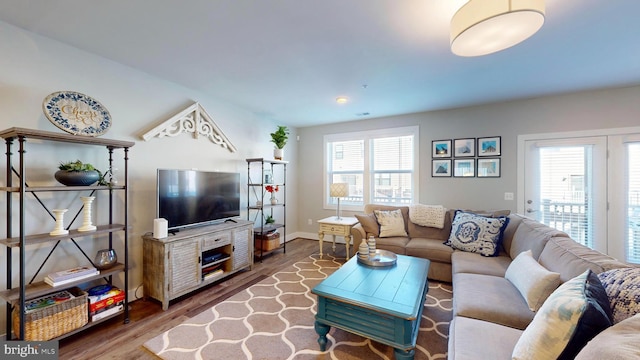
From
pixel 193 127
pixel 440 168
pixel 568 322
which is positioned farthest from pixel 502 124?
pixel 193 127

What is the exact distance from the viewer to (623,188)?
123 inches

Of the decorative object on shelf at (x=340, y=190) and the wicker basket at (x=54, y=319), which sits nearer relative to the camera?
the wicker basket at (x=54, y=319)

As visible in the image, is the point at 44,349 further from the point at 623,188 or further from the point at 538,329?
the point at 623,188

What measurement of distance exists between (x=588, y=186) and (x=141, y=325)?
5409 mm

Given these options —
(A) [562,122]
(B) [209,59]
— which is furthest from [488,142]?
(B) [209,59]

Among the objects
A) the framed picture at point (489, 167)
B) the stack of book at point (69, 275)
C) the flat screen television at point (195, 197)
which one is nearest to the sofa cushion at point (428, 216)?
the framed picture at point (489, 167)

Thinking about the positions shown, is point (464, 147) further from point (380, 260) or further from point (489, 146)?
point (380, 260)

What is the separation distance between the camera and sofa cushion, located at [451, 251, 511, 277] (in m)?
2.33

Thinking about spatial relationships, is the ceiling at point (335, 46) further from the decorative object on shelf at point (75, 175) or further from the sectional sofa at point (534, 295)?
the sectional sofa at point (534, 295)

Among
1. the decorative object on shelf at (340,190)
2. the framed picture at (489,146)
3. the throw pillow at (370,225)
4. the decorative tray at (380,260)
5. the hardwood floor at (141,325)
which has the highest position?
the framed picture at (489,146)

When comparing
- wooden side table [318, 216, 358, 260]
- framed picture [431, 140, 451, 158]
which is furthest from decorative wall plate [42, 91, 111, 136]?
framed picture [431, 140, 451, 158]

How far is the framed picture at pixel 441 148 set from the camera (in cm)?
411

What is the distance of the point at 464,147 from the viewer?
400 centimetres

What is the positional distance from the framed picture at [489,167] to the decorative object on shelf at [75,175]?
479 centimetres
